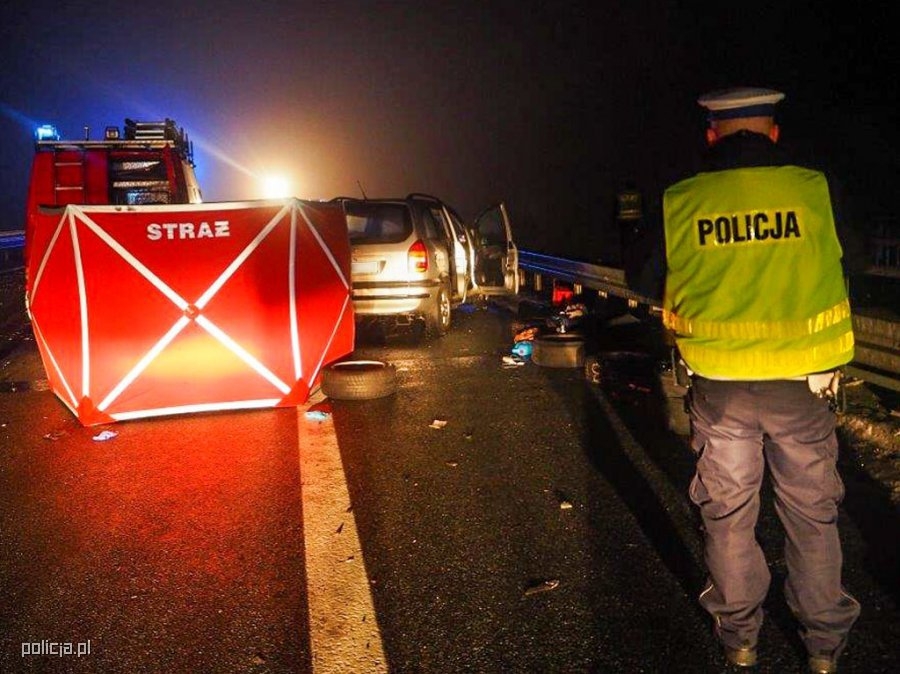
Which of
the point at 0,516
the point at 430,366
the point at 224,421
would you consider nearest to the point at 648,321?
the point at 430,366

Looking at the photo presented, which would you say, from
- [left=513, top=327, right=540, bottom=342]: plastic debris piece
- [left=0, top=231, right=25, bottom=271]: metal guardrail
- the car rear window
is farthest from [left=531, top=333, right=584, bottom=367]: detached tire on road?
[left=0, top=231, right=25, bottom=271]: metal guardrail

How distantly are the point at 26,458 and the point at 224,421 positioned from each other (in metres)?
1.47

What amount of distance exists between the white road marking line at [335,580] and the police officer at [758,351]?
139 centimetres

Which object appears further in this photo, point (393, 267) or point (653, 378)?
point (393, 267)

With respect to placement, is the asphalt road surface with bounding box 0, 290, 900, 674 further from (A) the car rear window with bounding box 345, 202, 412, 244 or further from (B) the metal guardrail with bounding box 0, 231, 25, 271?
(B) the metal guardrail with bounding box 0, 231, 25, 271

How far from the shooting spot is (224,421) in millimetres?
6383

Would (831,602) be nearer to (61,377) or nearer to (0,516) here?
(0,516)

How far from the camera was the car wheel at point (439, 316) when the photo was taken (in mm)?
10274

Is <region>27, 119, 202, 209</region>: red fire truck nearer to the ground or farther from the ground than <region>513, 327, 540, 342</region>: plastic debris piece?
farther from the ground

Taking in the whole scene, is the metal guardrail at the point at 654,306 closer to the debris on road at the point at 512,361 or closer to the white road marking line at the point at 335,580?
the debris on road at the point at 512,361

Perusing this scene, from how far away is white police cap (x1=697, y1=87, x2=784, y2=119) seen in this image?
9.14ft

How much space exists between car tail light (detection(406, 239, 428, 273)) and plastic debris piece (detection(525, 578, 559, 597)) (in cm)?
685

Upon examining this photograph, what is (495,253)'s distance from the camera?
1301 cm

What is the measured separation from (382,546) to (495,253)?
9485mm
